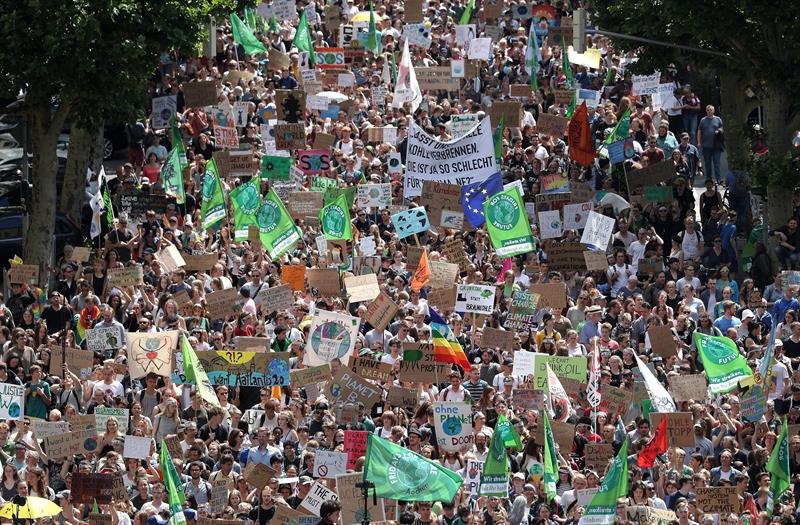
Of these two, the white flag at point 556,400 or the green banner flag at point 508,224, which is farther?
the green banner flag at point 508,224

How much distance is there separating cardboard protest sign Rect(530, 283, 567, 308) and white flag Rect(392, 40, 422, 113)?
33.4 ft

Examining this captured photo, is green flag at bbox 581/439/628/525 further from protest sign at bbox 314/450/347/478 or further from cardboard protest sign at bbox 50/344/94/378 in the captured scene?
cardboard protest sign at bbox 50/344/94/378

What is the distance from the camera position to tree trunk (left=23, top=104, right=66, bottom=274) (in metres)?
33.1

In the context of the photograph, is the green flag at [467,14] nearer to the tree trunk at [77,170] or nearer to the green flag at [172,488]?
the tree trunk at [77,170]

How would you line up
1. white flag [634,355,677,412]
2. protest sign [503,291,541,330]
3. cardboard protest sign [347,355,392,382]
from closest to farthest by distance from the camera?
white flag [634,355,677,412] → cardboard protest sign [347,355,392,382] → protest sign [503,291,541,330]

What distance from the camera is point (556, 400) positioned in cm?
2455

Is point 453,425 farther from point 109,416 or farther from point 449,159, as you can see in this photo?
point 449,159

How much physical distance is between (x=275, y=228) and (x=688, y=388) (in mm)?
7599

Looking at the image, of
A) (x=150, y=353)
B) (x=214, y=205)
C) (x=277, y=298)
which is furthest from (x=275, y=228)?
(x=150, y=353)

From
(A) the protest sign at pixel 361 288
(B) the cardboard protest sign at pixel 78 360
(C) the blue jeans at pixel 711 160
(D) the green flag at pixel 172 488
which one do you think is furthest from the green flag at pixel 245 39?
(D) the green flag at pixel 172 488

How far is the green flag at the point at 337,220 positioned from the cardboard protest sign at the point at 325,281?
131cm

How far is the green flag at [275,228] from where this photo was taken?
98.1 ft

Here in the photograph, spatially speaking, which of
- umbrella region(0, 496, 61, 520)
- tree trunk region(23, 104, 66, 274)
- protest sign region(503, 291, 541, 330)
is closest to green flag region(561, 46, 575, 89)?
tree trunk region(23, 104, 66, 274)

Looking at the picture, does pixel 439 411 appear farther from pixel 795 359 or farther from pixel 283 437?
pixel 795 359
